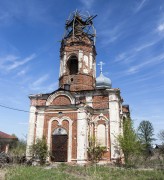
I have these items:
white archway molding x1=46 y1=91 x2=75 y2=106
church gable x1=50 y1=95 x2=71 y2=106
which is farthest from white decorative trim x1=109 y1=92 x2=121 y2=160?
A: church gable x1=50 y1=95 x2=71 y2=106

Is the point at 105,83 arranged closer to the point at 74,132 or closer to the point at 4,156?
the point at 74,132

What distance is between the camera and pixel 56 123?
20.8 metres

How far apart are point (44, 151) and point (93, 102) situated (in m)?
6.20

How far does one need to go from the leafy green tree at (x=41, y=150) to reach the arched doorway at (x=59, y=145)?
97 centimetres

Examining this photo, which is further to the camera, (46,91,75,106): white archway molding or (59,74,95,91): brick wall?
(59,74,95,91): brick wall

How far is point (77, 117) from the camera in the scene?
2014cm

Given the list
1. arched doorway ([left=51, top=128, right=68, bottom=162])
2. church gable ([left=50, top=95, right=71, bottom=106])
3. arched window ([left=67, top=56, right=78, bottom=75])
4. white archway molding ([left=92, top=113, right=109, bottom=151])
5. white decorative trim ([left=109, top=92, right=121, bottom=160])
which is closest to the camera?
white decorative trim ([left=109, top=92, right=121, bottom=160])

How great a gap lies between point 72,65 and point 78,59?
4.32 ft

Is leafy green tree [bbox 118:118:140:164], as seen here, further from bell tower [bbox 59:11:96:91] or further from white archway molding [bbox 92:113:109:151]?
bell tower [bbox 59:11:96:91]

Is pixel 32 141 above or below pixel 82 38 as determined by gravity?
below

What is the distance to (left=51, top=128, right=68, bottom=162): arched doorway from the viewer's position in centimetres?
1966

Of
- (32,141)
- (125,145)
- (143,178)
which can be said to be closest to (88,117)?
(125,145)

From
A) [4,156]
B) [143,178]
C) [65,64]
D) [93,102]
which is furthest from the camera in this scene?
[65,64]

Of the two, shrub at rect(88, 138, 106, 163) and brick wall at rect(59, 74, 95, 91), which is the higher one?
brick wall at rect(59, 74, 95, 91)
